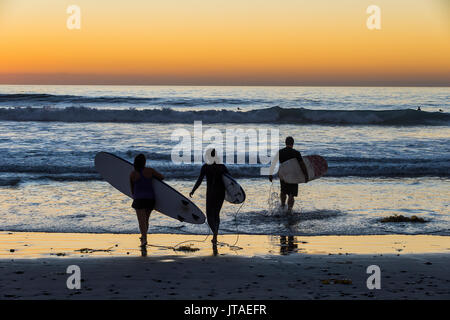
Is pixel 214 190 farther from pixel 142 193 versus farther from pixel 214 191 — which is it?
pixel 142 193

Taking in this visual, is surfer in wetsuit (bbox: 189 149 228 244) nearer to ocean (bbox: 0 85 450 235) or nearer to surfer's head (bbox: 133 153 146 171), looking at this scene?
surfer's head (bbox: 133 153 146 171)

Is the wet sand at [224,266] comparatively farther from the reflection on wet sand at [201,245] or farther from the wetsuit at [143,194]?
the wetsuit at [143,194]

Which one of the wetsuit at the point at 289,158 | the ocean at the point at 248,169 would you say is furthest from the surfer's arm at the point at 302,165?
the ocean at the point at 248,169

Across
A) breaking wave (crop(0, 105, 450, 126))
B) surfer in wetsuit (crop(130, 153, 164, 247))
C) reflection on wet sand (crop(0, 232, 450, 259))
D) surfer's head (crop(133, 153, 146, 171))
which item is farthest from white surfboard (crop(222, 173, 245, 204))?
breaking wave (crop(0, 105, 450, 126))

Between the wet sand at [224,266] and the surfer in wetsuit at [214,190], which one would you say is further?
the surfer in wetsuit at [214,190]

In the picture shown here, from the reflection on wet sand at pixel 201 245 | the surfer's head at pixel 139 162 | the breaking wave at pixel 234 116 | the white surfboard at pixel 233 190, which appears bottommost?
the reflection on wet sand at pixel 201 245

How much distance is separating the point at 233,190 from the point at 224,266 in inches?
74.8

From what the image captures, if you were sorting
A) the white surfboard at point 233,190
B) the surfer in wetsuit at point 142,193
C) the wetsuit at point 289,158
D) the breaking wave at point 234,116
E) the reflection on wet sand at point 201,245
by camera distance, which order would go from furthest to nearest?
1. the breaking wave at point 234,116
2. the wetsuit at point 289,158
3. the white surfboard at point 233,190
4. the surfer in wetsuit at point 142,193
5. the reflection on wet sand at point 201,245

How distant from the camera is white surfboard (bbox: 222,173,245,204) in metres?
8.00

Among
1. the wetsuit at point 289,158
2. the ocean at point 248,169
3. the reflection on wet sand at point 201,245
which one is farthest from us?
the wetsuit at point 289,158

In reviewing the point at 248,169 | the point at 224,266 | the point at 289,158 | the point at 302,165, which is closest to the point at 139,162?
the point at 224,266

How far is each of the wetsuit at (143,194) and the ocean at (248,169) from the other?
1.27 m

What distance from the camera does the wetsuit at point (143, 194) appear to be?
308 inches

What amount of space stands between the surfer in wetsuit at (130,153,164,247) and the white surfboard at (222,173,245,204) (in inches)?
46.3
